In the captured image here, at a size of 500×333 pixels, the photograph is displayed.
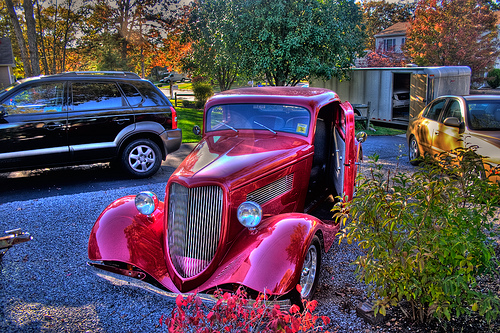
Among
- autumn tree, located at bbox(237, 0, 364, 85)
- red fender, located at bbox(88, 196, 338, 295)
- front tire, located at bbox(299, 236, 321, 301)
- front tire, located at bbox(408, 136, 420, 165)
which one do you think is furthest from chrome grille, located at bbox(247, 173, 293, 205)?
autumn tree, located at bbox(237, 0, 364, 85)

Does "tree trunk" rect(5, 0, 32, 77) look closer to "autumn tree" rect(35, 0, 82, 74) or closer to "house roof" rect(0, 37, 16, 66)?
"autumn tree" rect(35, 0, 82, 74)

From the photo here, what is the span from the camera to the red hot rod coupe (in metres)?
3.38

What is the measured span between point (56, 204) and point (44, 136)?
5.03 ft

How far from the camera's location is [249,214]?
11.5 feet

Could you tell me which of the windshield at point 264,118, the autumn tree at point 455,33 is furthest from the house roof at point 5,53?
the windshield at point 264,118

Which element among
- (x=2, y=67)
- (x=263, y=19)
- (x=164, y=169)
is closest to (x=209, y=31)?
(x=263, y=19)

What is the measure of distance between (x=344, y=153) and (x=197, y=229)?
2401mm

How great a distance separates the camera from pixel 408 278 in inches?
120

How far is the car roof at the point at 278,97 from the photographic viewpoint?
16.2 ft

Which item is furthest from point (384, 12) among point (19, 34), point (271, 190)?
point (271, 190)

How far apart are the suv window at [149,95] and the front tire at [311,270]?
5.83 metres

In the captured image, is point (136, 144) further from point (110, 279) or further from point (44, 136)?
point (110, 279)

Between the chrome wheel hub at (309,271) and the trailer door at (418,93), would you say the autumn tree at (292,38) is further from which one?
the chrome wheel hub at (309,271)

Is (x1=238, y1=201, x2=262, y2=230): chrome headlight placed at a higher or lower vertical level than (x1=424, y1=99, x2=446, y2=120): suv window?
lower
